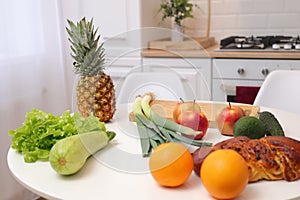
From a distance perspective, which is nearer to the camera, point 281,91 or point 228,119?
point 228,119

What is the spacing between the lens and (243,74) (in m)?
2.35

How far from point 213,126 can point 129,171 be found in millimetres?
402

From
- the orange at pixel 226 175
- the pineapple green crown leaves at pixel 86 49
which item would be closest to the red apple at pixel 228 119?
the orange at pixel 226 175

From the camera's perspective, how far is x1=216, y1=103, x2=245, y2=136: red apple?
1.24 meters

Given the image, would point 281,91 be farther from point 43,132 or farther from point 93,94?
point 43,132

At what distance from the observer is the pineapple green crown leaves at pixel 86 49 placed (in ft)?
4.46

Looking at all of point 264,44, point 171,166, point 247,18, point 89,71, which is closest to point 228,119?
point 171,166

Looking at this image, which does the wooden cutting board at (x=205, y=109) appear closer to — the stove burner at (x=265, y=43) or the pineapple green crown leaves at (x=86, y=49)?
the pineapple green crown leaves at (x=86, y=49)

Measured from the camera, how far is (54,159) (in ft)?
3.22

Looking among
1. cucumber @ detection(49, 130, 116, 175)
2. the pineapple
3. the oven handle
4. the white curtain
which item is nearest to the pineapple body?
the pineapple

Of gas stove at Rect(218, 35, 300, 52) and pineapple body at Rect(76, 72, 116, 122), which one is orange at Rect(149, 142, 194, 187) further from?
gas stove at Rect(218, 35, 300, 52)

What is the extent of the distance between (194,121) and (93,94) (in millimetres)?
406

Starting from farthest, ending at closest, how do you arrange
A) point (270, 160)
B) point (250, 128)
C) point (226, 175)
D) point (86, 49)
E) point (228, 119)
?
point (86, 49) < point (228, 119) < point (250, 128) < point (270, 160) < point (226, 175)

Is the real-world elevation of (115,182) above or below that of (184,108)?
below
